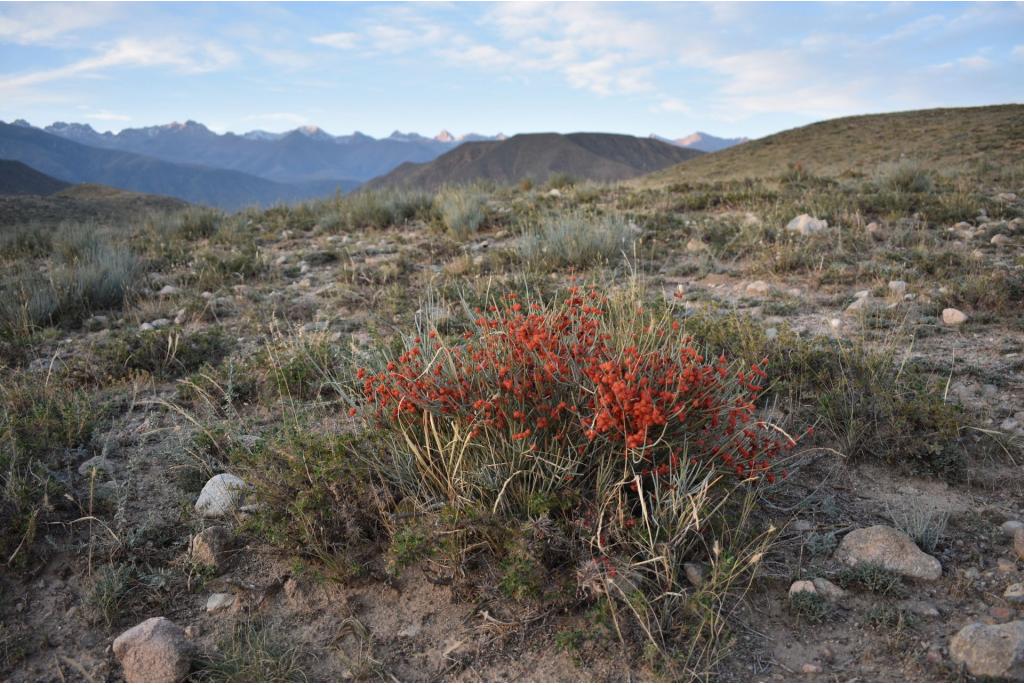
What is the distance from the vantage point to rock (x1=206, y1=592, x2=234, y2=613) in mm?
2404

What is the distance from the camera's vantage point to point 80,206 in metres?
19.4

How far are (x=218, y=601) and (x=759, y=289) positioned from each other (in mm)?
4729

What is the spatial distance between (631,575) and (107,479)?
2.54 m

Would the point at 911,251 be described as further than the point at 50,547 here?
Yes

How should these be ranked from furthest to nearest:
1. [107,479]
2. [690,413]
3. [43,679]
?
[107,479], [690,413], [43,679]

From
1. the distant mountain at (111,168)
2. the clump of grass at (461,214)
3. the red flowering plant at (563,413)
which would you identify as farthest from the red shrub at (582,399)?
the distant mountain at (111,168)

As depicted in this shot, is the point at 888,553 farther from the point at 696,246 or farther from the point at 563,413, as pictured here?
the point at 696,246

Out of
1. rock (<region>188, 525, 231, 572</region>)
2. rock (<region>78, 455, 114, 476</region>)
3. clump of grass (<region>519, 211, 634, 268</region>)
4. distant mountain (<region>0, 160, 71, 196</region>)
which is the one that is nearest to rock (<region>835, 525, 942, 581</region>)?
rock (<region>188, 525, 231, 572</region>)

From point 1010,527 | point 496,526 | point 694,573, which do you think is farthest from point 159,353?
point 1010,527

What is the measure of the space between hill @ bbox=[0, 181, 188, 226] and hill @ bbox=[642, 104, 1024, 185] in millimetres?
15526

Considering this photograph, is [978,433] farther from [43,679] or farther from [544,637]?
[43,679]

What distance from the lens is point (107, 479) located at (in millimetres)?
3139

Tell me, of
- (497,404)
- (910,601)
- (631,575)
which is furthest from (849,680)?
(497,404)

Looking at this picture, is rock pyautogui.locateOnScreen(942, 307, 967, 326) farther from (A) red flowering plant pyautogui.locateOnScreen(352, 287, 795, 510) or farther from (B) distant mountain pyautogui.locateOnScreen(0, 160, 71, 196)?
(B) distant mountain pyautogui.locateOnScreen(0, 160, 71, 196)
